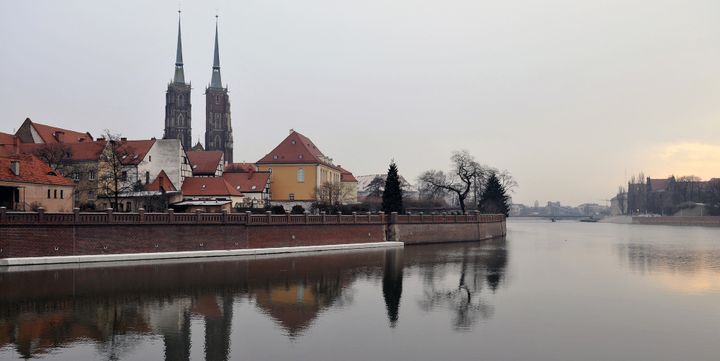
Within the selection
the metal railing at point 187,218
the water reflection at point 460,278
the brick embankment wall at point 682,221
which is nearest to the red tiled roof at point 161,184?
the metal railing at point 187,218

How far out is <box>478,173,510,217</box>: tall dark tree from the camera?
94812mm

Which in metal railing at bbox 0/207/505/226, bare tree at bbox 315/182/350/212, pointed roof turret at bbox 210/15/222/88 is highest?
pointed roof turret at bbox 210/15/222/88

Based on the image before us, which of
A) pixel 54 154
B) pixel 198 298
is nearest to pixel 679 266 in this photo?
pixel 198 298

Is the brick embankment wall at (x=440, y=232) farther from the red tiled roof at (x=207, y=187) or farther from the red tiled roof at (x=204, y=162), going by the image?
the red tiled roof at (x=204, y=162)

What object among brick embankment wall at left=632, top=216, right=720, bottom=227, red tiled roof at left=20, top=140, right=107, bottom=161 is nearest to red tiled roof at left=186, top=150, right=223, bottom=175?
red tiled roof at left=20, top=140, right=107, bottom=161

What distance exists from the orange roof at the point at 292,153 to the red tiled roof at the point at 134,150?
18.7m

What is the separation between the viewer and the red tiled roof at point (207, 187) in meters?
61.6

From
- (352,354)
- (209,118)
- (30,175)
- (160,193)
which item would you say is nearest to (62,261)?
(30,175)

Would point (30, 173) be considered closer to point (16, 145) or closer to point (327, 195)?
point (16, 145)

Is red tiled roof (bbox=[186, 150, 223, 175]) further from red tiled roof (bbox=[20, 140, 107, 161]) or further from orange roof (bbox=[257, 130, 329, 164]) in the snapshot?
red tiled roof (bbox=[20, 140, 107, 161])

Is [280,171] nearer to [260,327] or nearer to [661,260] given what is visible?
[661,260]

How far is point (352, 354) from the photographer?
17.2 meters

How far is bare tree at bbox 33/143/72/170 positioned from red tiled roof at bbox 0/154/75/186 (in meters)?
8.36

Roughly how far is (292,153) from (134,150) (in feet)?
77.1
